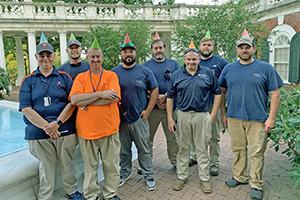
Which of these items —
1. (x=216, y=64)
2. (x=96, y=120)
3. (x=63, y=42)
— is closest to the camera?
(x=96, y=120)

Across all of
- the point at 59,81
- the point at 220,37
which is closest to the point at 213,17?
the point at 220,37

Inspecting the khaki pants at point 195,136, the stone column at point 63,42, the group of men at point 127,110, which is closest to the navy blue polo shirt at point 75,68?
the group of men at point 127,110

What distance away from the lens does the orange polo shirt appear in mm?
3049

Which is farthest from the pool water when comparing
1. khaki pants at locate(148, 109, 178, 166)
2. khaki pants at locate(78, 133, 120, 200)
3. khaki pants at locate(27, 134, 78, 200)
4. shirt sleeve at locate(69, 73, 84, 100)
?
khaki pants at locate(148, 109, 178, 166)

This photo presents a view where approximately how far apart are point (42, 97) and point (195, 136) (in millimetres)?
2293

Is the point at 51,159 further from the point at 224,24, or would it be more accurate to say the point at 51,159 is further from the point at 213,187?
the point at 224,24

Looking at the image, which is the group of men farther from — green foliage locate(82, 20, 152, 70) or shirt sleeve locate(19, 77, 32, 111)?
green foliage locate(82, 20, 152, 70)

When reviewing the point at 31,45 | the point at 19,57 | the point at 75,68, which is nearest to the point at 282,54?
the point at 75,68

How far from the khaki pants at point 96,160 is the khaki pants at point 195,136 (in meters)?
1.08

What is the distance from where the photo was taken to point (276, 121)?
135 inches

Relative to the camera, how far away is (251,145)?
3.45m

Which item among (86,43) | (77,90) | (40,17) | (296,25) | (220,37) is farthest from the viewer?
(40,17)

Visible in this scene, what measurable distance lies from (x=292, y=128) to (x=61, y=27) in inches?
665

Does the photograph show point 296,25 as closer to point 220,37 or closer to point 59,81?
point 220,37
